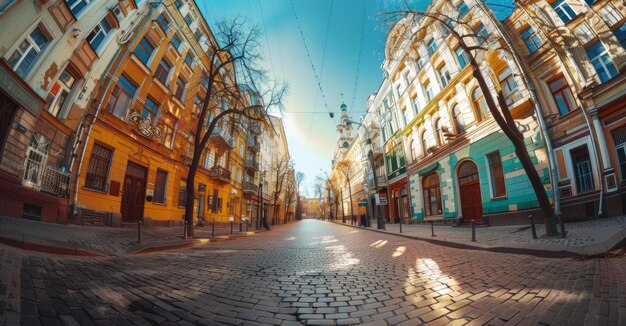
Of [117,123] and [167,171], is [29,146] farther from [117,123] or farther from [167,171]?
[167,171]

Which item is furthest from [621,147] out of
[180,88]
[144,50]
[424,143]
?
[180,88]

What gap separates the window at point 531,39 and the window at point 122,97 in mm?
20738

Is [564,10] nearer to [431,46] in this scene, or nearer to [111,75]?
[431,46]

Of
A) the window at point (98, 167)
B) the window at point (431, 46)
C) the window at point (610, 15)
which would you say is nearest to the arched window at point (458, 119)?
the window at point (431, 46)

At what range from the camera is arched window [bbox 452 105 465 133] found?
15.1 metres

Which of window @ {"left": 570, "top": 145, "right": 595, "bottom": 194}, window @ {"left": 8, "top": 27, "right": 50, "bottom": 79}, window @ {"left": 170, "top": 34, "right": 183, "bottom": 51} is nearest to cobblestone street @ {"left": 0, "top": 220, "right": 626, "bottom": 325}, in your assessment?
window @ {"left": 570, "top": 145, "right": 595, "bottom": 194}

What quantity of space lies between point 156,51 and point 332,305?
666 inches

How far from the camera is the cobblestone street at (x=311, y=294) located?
2064 millimetres

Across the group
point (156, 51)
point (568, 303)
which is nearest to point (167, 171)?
point (156, 51)

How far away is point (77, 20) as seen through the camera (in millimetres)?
9414

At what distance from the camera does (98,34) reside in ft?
36.3

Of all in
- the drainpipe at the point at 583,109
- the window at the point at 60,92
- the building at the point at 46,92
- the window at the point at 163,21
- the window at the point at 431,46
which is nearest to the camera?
the building at the point at 46,92

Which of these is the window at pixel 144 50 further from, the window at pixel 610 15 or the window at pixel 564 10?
the window at pixel 610 15

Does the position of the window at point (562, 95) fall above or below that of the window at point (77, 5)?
below
